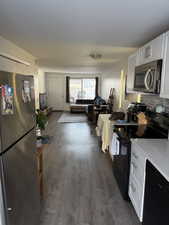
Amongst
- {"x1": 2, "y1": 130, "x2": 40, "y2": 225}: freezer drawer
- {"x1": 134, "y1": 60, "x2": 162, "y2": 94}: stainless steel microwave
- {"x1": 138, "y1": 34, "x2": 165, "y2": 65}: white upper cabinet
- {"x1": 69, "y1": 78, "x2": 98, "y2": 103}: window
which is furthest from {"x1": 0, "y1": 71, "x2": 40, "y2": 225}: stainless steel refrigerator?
{"x1": 69, "y1": 78, "x2": 98, "y2": 103}: window

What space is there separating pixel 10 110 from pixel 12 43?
2.15m

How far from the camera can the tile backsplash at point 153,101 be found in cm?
231

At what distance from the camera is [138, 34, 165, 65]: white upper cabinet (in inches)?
71.6

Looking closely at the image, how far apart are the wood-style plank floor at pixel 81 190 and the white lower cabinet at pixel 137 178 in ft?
0.83

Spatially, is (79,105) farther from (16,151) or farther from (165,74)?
(16,151)

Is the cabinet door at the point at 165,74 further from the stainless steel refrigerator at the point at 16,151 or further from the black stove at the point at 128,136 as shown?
the stainless steel refrigerator at the point at 16,151

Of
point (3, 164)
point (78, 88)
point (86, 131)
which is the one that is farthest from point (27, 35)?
point (78, 88)

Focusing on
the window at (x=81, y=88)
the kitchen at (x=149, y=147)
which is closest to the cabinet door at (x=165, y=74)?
the kitchen at (x=149, y=147)

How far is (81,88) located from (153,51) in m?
7.95

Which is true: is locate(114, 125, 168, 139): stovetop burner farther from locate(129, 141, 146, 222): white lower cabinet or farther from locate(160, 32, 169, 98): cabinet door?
locate(160, 32, 169, 98): cabinet door

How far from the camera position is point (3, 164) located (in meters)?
0.95

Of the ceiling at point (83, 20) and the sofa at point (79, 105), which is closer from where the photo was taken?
the ceiling at point (83, 20)

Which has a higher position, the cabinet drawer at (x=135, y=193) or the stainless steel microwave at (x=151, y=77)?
the stainless steel microwave at (x=151, y=77)

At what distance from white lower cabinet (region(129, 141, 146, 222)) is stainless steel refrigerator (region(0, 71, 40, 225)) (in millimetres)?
1103
